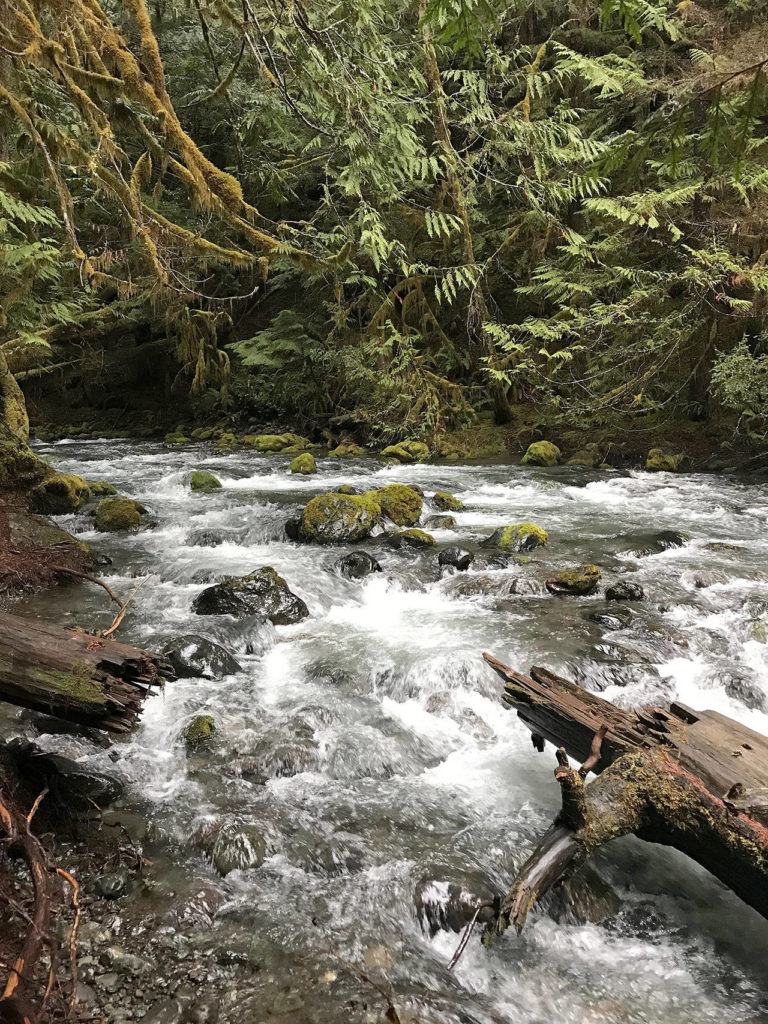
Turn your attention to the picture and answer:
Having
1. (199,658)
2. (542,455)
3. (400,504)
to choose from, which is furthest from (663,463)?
(199,658)

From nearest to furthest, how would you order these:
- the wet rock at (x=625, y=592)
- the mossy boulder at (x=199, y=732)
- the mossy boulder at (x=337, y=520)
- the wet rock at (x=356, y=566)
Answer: the mossy boulder at (x=199, y=732) → the wet rock at (x=625, y=592) → the wet rock at (x=356, y=566) → the mossy boulder at (x=337, y=520)

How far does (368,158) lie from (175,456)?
38.5ft

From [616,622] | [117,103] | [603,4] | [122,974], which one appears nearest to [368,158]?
[117,103]

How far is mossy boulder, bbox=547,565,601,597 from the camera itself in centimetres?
666

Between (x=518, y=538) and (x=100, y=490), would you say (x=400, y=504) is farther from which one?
(x=100, y=490)

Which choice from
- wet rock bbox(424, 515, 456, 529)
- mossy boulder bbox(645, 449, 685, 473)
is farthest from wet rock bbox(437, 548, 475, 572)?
mossy boulder bbox(645, 449, 685, 473)

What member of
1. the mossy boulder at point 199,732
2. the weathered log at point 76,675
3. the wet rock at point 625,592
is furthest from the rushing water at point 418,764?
the weathered log at point 76,675

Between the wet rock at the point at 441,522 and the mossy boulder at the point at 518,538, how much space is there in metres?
1.05

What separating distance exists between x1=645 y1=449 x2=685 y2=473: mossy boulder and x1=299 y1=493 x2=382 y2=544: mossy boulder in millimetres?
7197

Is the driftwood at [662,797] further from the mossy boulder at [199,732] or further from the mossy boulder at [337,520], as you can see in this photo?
the mossy boulder at [337,520]

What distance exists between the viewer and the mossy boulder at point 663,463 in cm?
1295

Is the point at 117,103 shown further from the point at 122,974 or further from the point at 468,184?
the point at 468,184

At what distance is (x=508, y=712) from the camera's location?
4719 millimetres

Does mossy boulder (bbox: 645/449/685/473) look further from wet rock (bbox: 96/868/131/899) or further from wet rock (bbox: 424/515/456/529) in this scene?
wet rock (bbox: 96/868/131/899)
